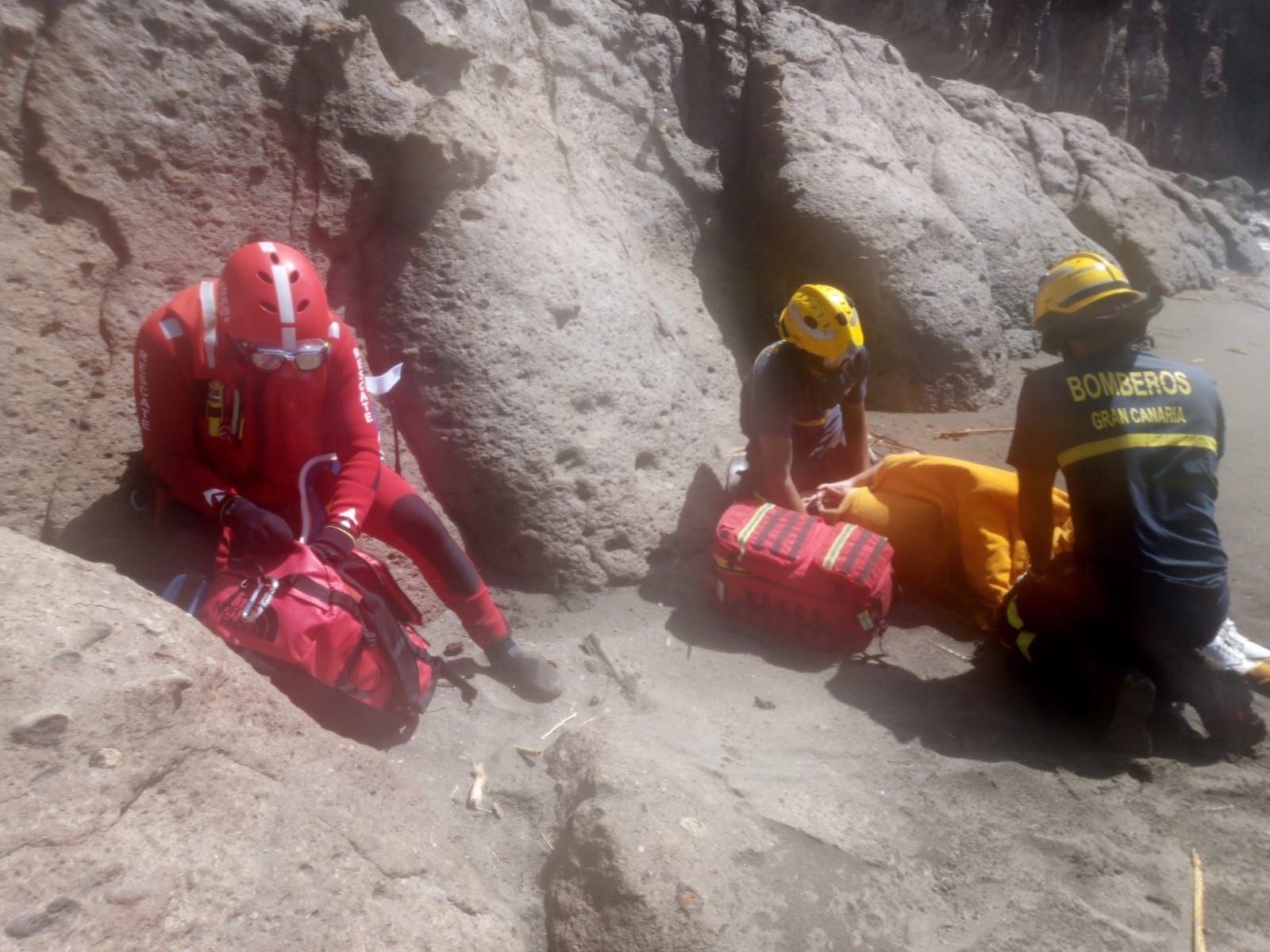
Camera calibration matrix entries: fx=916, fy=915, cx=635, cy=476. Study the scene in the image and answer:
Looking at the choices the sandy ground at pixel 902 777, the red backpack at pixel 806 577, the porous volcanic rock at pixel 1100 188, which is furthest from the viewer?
the porous volcanic rock at pixel 1100 188

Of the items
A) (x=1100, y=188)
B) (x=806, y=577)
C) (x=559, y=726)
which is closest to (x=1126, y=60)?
(x=1100, y=188)

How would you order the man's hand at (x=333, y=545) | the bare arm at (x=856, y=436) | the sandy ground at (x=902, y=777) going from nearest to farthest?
the sandy ground at (x=902, y=777) → the man's hand at (x=333, y=545) → the bare arm at (x=856, y=436)

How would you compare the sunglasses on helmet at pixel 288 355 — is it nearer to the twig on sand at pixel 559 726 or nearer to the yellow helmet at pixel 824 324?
the twig on sand at pixel 559 726

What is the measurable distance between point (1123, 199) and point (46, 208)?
9.78m

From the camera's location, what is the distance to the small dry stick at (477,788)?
267 cm

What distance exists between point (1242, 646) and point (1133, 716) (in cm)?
64

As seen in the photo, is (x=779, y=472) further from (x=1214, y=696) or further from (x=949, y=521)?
(x=1214, y=696)

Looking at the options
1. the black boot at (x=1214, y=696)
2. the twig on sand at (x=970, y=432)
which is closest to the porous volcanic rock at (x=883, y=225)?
the twig on sand at (x=970, y=432)

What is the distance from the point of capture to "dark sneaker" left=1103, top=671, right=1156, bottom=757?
117 inches

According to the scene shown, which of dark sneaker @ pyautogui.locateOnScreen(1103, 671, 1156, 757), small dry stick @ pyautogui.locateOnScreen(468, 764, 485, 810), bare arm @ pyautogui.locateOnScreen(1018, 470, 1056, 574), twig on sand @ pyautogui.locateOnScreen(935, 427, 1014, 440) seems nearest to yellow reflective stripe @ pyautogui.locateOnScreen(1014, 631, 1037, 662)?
bare arm @ pyautogui.locateOnScreen(1018, 470, 1056, 574)

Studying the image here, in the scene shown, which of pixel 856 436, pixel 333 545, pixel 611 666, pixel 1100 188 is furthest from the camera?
pixel 1100 188

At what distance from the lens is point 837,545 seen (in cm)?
367

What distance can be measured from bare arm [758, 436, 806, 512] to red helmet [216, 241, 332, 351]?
2028 millimetres

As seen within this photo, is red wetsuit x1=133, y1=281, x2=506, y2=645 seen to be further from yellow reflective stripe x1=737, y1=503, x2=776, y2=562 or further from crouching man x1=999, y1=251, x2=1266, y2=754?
crouching man x1=999, y1=251, x2=1266, y2=754
